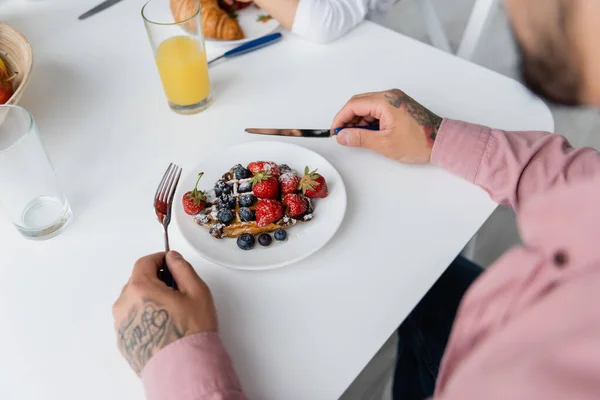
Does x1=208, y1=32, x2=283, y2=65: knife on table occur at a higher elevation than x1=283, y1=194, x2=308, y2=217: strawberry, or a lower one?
higher

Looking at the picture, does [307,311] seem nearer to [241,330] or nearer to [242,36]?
[241,330]

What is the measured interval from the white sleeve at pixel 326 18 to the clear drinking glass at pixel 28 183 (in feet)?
1.79

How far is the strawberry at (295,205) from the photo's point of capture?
29.7 inches

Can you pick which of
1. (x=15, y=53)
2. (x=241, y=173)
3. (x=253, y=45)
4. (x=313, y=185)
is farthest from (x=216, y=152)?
(x=15, y=53)

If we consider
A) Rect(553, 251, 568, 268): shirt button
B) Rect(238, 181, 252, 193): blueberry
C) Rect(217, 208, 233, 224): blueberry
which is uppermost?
Rect(553, 251, 568, 268): shirt button

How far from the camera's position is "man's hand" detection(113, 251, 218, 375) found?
2.06 ft

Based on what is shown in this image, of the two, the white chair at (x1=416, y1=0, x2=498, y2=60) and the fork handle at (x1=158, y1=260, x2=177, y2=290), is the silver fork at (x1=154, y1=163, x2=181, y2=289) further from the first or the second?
the white chair at (x1=416, y1=0, x2=498, y2=60)

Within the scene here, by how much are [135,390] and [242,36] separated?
74 cm

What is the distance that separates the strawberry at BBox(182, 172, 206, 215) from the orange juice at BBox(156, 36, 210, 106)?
0.79ft

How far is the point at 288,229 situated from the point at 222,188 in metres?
0.12

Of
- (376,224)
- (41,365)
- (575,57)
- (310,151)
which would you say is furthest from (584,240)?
(41,365)

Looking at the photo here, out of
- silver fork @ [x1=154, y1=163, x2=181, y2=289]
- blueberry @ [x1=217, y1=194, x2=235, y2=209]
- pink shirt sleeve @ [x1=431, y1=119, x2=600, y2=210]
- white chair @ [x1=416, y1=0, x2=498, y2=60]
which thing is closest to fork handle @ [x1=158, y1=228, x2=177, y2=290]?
silver fork @ [x1=154, y1=163, x2=181, y2=289]

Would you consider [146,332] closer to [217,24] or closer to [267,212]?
[267,212]

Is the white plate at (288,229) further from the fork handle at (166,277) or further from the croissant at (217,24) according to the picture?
the croissant at (217,24)
